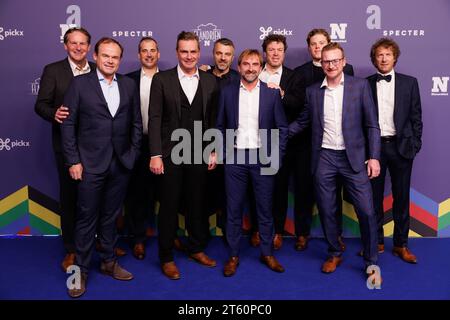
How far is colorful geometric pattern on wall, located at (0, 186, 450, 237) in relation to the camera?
4.54m

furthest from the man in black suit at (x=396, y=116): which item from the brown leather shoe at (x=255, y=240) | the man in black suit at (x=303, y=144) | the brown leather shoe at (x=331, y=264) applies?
→ the brown leather shoe at (x=255, y=240)

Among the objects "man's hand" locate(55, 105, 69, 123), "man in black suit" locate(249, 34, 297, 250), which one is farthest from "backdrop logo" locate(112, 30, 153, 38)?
"man's hand" locate(55, 105, 69, 123)

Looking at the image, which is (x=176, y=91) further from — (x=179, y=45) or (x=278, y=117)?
(x=278, y=117)

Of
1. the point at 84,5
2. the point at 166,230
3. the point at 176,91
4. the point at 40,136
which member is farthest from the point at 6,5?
the point at 166,230

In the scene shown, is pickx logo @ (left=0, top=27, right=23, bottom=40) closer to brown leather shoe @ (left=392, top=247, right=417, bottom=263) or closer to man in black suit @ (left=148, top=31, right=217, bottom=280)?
man in black suit @ (left=148, top=31, right=217, bottom=280)

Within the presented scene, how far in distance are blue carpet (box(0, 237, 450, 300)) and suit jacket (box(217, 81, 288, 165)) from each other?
0.96 meters

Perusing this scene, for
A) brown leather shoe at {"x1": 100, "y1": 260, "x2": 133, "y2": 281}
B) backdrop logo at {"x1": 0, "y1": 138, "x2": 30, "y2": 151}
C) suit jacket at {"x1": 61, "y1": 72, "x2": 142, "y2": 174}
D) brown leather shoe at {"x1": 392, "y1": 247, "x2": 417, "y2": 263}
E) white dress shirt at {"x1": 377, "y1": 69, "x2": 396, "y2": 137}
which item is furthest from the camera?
backdrop logo at {"x1": 0, "y1": 138, "x2": 30, "y2": 151}

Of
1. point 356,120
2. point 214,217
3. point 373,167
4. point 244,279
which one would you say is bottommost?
point 244,279

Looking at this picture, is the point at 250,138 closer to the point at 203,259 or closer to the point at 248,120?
the point at 248,120

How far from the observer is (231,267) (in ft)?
12.2

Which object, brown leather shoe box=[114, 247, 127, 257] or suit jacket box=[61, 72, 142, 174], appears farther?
brown leather shoe box=[114, 247, 127, 257]

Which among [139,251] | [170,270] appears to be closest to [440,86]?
[170,270]

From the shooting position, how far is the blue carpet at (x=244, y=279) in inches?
132

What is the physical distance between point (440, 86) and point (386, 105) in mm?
885
